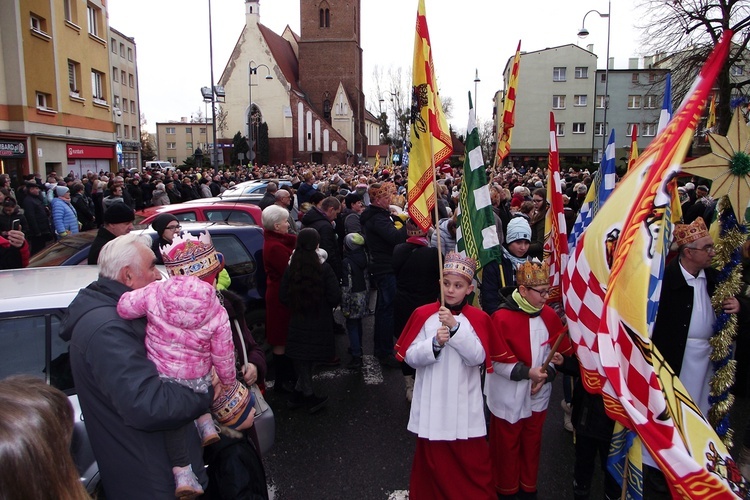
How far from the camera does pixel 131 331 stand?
7.79 feet

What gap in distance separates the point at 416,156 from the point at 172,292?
→ 240 cm

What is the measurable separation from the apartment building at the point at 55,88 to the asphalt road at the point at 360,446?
16712 mm

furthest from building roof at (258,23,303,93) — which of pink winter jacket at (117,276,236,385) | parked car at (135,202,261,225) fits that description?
pink winter jacket at (117,276,236,385)

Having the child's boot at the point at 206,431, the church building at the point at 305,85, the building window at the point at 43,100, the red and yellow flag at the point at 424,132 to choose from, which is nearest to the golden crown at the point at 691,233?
the red and yellow flag at the point at 424,132

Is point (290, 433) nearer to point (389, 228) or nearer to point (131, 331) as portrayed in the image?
point (389, 228)

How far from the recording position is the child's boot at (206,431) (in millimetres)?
2658

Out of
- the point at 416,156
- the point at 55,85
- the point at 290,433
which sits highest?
the point at 55,85

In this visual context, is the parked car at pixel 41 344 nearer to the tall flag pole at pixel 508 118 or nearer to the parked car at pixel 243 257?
the parked car at pixel 243 257

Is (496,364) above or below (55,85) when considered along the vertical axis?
below

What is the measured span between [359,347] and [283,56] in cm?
6314

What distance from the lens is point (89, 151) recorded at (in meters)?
24.2

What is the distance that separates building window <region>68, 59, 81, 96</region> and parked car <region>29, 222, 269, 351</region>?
20031mm

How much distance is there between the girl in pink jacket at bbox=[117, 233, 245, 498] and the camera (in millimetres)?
2359

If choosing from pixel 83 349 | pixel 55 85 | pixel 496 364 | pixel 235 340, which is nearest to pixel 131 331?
pixel 83 349
